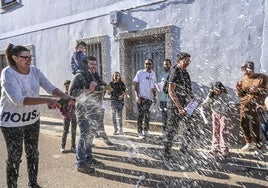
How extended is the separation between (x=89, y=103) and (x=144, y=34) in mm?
4119

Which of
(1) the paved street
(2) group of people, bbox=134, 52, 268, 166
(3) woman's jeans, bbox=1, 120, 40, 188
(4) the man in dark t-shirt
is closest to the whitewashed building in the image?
(2) group of people, bbox=134, 52, 268, 166

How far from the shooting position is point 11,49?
3.86 metres

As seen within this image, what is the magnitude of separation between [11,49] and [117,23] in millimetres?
6228

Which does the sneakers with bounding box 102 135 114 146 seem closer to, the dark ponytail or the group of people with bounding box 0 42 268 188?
the group of people with bounding box 0 42 268 188

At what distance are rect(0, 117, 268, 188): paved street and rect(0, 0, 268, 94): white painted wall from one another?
2055mm

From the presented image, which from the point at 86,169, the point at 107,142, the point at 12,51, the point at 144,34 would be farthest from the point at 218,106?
the point at 12,51

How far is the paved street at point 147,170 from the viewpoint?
15.5ft

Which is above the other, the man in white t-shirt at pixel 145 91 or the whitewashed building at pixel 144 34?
the whitewashed building at pixel 144 34

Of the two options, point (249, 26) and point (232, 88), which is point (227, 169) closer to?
point (232, 88)

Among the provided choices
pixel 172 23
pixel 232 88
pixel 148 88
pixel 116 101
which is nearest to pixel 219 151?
pixel 232 88

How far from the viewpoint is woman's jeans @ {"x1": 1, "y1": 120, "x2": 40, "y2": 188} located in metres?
3.86

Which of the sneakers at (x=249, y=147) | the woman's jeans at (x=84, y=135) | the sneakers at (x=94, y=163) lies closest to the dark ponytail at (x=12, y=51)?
the woman's jeans at (x=84, y=135)

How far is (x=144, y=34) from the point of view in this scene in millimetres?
9102

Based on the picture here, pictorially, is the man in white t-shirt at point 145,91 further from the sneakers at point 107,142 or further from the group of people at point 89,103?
the sneakers at point 107,142
